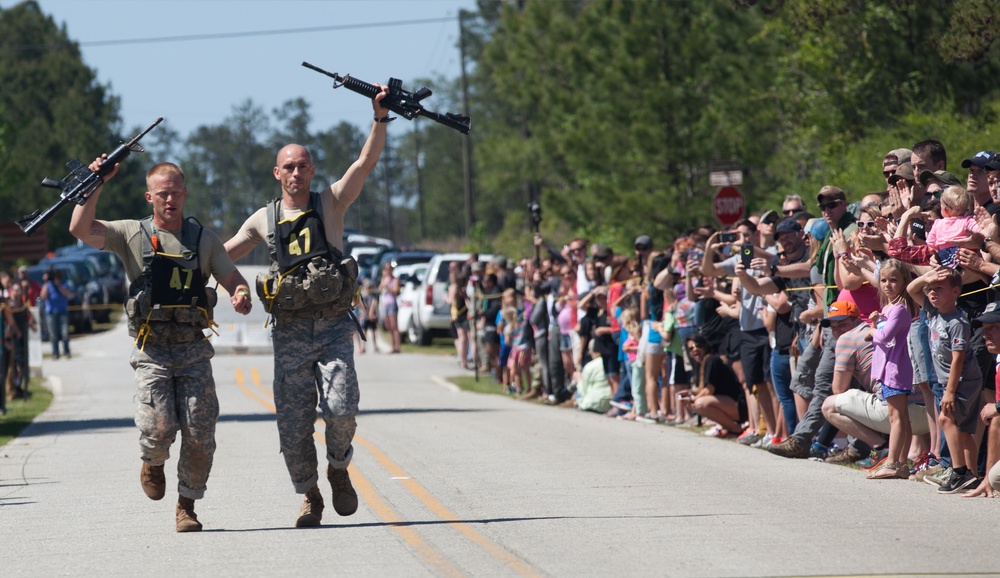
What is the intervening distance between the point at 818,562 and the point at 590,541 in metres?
1.38

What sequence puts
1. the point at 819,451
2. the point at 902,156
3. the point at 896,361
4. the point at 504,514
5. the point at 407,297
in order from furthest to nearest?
the point at 407,297
the point at 819,451
the point at 902,156
the point at 896,361
the point at 504,514

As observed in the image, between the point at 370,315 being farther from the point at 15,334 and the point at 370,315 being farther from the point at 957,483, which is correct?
the point at 957,483

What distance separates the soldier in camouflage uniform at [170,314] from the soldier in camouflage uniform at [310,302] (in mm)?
294

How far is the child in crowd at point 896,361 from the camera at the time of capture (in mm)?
11656

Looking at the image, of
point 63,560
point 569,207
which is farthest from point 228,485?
point 569,207

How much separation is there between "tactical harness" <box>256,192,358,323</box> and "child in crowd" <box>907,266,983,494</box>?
4513 millimetres

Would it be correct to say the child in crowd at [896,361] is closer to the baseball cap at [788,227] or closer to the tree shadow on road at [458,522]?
the baseball cap at [788,227]

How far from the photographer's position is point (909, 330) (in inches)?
459

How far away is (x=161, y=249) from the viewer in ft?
29.6

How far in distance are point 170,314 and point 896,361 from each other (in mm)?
5821

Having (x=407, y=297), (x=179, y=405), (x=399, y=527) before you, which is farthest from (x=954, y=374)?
(x=407, y=297)

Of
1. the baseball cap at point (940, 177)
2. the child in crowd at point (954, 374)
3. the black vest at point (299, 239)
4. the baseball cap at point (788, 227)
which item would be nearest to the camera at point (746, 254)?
the baseball cap at point (788, 227)

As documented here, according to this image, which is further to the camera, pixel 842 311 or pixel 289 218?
pixel 842 311

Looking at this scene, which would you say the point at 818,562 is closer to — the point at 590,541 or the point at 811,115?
the point at 590,541
